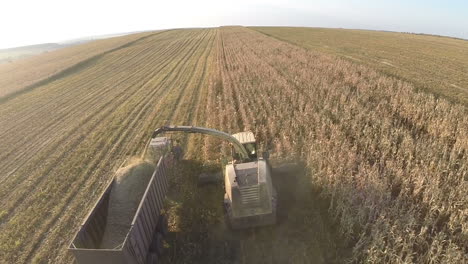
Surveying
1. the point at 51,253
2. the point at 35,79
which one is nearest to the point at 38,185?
the point at 51,253

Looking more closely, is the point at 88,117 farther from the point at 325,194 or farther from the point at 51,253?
the point at 325,194

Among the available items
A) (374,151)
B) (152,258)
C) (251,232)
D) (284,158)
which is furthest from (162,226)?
(374,151)

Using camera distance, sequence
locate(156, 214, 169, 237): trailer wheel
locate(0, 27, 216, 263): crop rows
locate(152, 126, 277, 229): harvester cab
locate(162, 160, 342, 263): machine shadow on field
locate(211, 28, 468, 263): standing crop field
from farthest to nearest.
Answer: locate(0, 27, 216, 263): crop rows, locate(156, 214, 169, 237): trailer wheel, locate(152, 126, 277, 229): harvester cab, locate(162, 160, 342, 263): machine shadow on field, locate(211, 28, 468, 263): standing crop field

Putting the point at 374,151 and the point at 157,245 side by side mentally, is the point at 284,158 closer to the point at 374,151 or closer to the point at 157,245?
the point at 374,151

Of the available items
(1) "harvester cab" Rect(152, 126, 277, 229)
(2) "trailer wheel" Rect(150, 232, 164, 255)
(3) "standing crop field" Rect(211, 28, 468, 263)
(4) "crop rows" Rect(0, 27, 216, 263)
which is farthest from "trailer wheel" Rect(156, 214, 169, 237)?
(3) "standing crop field" Rect(211, 28, 468, 263)

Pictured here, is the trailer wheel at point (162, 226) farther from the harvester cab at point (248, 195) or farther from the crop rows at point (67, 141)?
the crop rows at point (67, 141)

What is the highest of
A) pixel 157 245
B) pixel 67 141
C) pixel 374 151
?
pixel 374 151

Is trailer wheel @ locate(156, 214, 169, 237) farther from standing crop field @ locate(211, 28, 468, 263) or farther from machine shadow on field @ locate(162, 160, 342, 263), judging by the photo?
standing crop field @ locate(211, 28, 468, 263)
